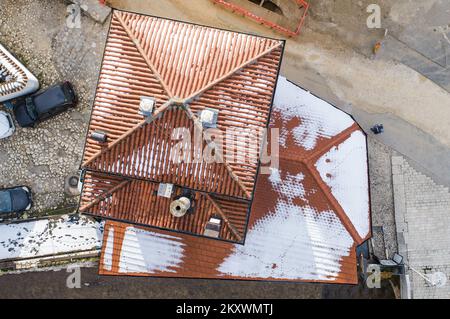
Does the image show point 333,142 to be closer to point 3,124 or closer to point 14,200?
point 14,200

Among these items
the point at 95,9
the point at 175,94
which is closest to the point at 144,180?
the point at 175,94

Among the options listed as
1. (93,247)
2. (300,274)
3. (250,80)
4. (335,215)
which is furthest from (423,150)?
(93,247)

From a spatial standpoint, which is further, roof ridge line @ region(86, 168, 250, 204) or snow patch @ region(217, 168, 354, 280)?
snow patch @ region(217, 168, 354, 280)

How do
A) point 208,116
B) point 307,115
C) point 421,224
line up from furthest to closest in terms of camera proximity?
point 421,224 → point 307,115 → point 208,116

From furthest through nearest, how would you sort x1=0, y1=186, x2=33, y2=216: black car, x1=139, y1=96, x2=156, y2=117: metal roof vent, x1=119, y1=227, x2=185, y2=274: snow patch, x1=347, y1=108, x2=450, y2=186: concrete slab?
x1=347, y1=108, x2=450, y2=186: concrete slab, x1=0, y1=186, x2=33, y2=216: black car, x1=119, y1=227, x2=185, y2=274: snow patch, x1=139, y1=96, x2=156, y2=117: metal roof vent

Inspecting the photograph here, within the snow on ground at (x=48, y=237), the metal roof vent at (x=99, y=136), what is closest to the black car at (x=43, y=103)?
the snow on ground at (x=48, y=237)

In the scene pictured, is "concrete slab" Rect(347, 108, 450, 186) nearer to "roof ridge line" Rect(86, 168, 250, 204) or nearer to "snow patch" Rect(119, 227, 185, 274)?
"roof ridge line" Rect(86, 168, 250, 204)

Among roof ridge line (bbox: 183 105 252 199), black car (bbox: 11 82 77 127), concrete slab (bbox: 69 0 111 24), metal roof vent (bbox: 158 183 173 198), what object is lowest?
metal roof vent (bbox: 158 183 173 198)

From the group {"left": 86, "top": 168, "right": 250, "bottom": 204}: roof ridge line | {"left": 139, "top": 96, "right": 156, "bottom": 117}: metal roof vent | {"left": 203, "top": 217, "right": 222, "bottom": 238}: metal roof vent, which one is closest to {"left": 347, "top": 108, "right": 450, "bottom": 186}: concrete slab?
{"left": 86, "top": 168, "right": 250, "bottom": 204}: roof ridge line
